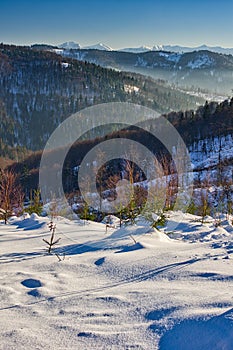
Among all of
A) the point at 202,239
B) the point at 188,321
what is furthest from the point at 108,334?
the point at 202,239

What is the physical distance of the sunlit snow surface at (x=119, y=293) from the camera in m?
3.31

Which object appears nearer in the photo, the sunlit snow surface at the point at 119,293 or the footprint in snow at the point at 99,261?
the sunlit snow surface at the point at 119,293

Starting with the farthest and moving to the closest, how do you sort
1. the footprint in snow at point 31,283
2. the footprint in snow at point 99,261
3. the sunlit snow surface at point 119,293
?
the footprint in snow at point 99,261
the footprint in snow at point 31,283
the sunlit snow surface at point 119,293

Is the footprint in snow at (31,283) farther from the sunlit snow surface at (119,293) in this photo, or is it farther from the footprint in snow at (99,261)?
the footprint in snow at (99,261)

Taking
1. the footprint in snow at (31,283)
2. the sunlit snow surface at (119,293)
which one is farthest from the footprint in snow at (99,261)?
the footprint in snow at (31,283)

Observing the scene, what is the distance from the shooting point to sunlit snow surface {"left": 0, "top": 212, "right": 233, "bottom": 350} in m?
3.31

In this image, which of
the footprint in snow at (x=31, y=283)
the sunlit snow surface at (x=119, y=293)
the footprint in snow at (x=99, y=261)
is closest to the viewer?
the sunlit snow surface at (x=119, y=293)

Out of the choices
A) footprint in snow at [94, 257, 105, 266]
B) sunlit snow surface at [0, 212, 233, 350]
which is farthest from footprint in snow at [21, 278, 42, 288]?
footprint in snow at [94, 257, 105, 266]

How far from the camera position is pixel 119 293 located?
446cm

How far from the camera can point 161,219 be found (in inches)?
382

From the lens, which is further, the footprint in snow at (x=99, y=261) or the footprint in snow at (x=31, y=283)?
the footprint in snow at (x=99, y=261)

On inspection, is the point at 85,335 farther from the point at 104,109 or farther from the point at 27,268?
the point at 104,109

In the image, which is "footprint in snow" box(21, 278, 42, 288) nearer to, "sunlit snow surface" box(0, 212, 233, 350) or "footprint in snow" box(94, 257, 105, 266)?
"sunlit snow surface" box(0, 212, 233, 350)

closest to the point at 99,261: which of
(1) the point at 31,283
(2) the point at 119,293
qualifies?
(1) the point at 31,283
